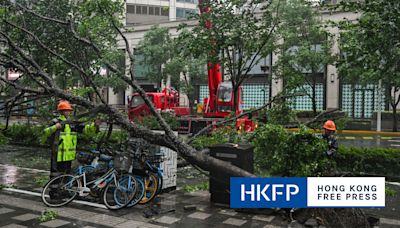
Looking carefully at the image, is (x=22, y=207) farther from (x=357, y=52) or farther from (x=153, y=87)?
(x=153, y=87)

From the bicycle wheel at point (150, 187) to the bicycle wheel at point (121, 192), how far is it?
409 mm

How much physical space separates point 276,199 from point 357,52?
18.2 ft

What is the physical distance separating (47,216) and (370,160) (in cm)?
808

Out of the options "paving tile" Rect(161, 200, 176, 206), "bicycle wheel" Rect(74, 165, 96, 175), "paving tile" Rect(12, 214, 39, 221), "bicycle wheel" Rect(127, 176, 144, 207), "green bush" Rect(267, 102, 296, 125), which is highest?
"green bush" Rect(267, 102, 296, 125)

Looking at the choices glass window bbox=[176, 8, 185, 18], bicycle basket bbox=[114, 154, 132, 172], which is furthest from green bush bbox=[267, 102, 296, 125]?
glass window bbox=[176, 8, 185, 18]

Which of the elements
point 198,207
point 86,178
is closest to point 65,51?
point 86,178

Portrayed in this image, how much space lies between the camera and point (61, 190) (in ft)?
24.7

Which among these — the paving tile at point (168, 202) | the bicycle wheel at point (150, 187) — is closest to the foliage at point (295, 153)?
the paving tile at point (168, 202)

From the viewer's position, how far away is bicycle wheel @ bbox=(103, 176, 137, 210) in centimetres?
717

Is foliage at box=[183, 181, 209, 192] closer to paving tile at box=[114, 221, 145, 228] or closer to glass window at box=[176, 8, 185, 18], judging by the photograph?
paving tile at box=[114, 221, 145, 228]

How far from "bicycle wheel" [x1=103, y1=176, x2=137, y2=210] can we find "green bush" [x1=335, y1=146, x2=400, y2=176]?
228 inches

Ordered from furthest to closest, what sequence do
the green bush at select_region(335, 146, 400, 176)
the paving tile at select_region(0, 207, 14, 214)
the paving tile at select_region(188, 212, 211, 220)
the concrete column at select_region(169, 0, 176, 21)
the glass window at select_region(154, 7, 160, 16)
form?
1. the glass window at select_region(154, 7, 160, 16)
2. the concrete column at select_region(169, 0, 176, 21)
3. the green bush at select_region(335, 146, 400, 176)
4. the paving tile at select_region(0, 207, 14, 214)
5. the paving tile at select_region(188, 212, 211, 220)

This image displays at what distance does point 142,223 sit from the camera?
6.50 m

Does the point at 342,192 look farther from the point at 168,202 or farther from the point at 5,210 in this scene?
the point at 5,210
